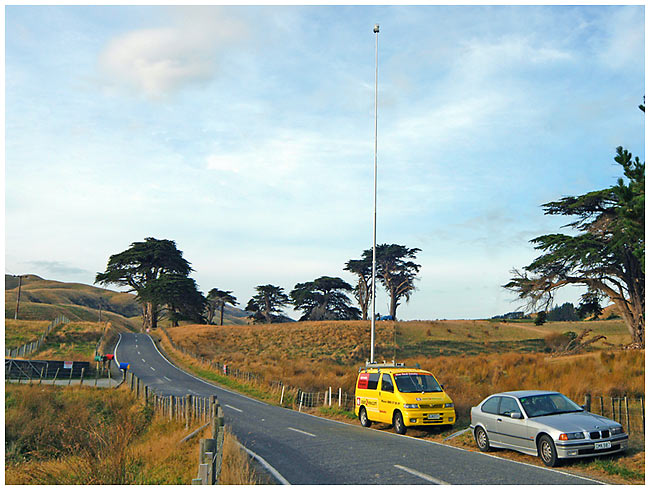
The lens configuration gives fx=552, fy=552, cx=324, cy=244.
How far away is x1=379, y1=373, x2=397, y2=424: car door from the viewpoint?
1773 centimetres

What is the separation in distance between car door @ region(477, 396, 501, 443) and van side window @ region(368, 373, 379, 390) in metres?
5.22

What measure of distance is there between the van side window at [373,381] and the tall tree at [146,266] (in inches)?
2765

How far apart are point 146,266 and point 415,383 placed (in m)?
75.2

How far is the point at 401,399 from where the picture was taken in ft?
56.2

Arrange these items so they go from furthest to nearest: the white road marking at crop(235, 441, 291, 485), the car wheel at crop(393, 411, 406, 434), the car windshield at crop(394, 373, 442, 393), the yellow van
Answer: the car windshield at crop(394, 373, 442, 393) → the car wheel at crop(393, 411, 406, 434) → the yellow van → the white road marking at crop(235, 441, 291, 485)

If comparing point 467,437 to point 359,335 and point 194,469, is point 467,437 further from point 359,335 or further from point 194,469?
point 359,335

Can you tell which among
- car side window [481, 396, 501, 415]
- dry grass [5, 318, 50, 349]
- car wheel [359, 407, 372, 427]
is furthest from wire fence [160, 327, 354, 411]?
dry grass [5, 318, 50, 349]

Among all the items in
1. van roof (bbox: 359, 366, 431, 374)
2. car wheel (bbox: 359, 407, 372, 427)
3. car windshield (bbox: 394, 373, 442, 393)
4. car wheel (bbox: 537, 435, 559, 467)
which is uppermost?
van roof (bbox: 359, 366, 431, 374)

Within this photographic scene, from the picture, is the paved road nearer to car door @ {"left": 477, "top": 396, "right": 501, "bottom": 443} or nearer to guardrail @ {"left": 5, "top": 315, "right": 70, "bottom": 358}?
car door @ {"left": 477, "top": 396, "right": 501, "bottom": 443}

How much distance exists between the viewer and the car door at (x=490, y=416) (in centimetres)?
1352

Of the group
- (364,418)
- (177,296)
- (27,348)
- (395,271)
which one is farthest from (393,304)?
(364,418)

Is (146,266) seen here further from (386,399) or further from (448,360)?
(386,399)

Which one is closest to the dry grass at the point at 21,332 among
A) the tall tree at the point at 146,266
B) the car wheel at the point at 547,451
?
the tall tree at the point at 146,266

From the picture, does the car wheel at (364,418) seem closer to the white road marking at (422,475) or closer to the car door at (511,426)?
the car door at (511,426)
